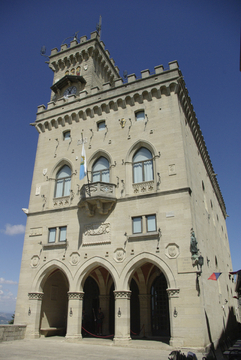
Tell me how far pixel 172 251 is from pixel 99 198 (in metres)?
6.49

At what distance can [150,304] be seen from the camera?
22.7 m

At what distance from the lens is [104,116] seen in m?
25.4

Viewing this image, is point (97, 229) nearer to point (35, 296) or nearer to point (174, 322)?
point (35, 296)

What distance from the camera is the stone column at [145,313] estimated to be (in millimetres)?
21547

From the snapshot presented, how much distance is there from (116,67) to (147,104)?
54.2 ft

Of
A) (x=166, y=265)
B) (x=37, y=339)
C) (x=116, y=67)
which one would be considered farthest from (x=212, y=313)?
(x=116, y=67)

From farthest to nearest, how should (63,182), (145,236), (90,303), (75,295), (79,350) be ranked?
(90,303), (63,182), (75,295), (145,236), (79,350)

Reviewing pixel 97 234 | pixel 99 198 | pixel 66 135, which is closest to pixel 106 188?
pixel 99 198

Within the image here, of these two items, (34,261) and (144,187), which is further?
(34,261)

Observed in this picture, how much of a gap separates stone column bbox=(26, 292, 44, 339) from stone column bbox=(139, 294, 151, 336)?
26.0 feet

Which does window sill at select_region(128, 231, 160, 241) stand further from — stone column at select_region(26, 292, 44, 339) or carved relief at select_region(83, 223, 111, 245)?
stone column at select_region(26, 292, 44, 339)

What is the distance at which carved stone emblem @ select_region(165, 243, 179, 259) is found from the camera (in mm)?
18266

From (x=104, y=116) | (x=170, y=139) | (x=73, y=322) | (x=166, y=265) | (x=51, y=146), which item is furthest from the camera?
(x=51, y=146)

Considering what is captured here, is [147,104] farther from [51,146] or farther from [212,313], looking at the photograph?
[212,313]
